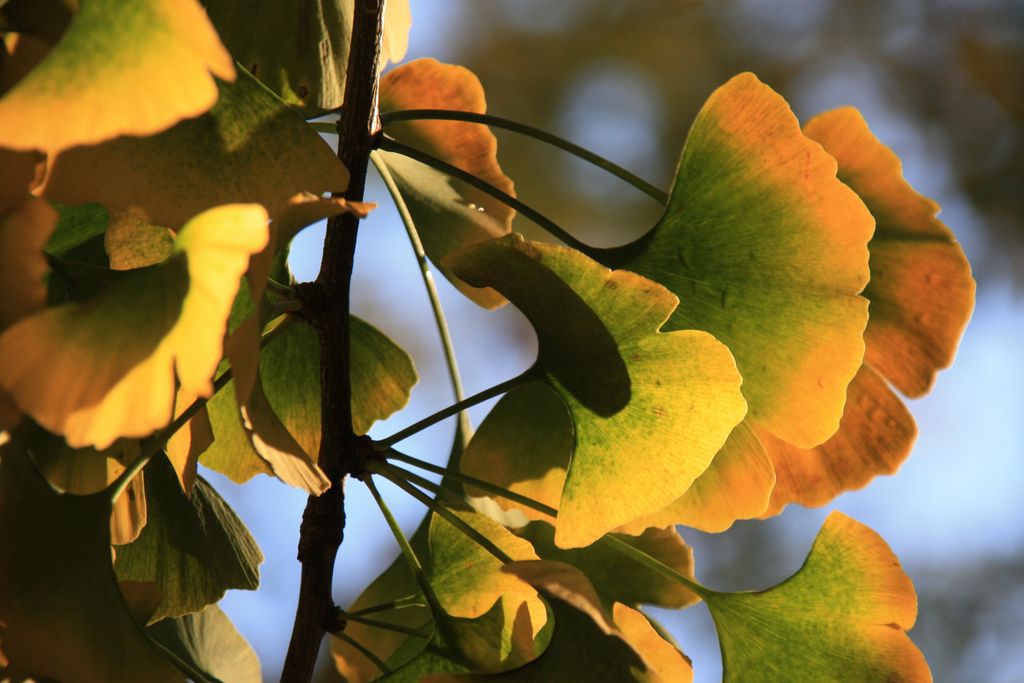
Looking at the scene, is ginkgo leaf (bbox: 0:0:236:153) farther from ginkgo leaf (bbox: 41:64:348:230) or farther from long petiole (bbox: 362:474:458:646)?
long petiole (bbox: 362:474:458:646)

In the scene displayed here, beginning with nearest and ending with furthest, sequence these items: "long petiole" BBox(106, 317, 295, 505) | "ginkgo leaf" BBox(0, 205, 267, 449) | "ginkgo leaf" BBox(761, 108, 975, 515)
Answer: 1. "ginkgo leaf" BBox(0, 205, 267, 449)
2. "long petiole" BBox(106, 317, 295, 505)
3. "ginkgo leaf" BBox(761, 108, 975, 515)

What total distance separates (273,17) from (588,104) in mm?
2240

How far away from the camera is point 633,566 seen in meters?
0.51

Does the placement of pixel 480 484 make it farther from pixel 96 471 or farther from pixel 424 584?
pixel 96 471

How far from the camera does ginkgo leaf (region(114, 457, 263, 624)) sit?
0.43 meters

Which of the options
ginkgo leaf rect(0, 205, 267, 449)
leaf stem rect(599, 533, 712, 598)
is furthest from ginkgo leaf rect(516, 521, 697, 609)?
ginkgo leaf rect(0, 205, 267, 449)

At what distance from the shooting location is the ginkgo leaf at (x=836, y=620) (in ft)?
1.28

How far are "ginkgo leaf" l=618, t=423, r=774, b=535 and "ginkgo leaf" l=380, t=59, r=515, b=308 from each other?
0.14 m

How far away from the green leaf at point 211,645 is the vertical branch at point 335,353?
0.26ft

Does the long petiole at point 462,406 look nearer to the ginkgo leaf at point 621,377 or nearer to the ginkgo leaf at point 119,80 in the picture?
the ginkgo leaf at point 621,377

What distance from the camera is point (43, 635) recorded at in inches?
12.2

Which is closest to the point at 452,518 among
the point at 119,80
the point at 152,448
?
the point at 152,448

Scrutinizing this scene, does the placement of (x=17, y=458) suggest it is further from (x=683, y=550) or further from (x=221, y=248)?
(x=683, y=550)

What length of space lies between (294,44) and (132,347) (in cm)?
22
